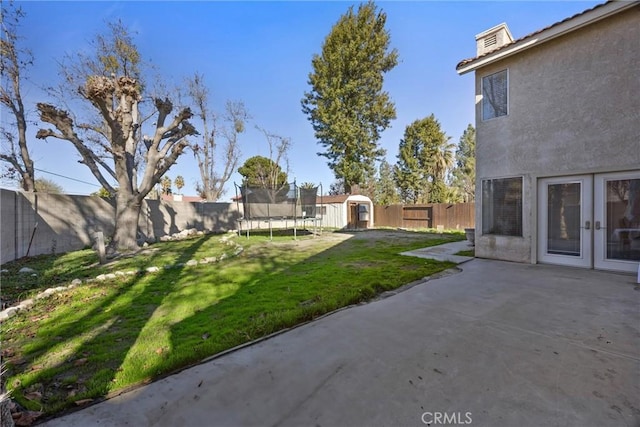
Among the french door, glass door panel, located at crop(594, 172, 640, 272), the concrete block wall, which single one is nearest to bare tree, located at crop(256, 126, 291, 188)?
the concrete block wall

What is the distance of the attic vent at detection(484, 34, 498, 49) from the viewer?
20.3 ft

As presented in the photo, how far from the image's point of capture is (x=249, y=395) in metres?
1.75

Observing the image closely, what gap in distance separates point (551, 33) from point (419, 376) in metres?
6.38

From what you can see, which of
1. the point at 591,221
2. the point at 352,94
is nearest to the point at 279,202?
the point at 591,221

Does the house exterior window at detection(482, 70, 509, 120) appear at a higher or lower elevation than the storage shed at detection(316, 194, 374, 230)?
higher

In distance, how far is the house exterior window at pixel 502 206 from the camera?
566 centimetres

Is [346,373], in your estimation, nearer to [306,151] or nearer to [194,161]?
[194,161]

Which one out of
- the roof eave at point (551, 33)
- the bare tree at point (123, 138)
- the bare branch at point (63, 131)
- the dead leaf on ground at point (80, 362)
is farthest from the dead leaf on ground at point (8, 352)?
the roof eave at point (551, 33)

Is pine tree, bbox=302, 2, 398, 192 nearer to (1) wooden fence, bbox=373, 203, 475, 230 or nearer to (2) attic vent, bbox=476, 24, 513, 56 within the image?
(1) wooden fence, bbox=373, 203, 475, 230

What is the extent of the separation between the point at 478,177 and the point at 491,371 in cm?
527

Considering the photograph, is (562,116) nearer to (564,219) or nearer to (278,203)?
(564,219)

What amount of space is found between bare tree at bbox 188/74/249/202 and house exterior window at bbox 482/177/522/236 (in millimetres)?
18057

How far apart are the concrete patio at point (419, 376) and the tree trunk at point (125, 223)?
7464mm

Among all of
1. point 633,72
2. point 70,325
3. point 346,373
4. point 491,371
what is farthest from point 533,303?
point 70,325
